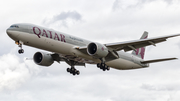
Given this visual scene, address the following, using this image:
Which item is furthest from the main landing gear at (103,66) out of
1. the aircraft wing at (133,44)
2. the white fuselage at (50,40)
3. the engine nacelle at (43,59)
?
the engine nacelle at (43,59)

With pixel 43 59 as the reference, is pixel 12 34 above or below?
above

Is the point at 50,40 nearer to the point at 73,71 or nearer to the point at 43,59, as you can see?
the point at 43,59

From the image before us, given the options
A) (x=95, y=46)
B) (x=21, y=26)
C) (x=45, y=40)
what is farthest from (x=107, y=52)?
(x=21, y=26)

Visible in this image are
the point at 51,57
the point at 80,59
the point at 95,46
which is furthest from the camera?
the point at 51,57

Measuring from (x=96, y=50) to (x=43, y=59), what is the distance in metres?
8.81

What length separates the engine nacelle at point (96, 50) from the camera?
1544 inches

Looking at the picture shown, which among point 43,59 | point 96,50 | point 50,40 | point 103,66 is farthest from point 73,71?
point 50,40

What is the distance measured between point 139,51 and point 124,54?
5068 millimetres

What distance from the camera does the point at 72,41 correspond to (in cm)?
3984

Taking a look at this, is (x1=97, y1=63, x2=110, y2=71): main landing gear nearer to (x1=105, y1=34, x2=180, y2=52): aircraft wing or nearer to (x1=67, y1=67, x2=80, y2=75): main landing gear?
(x1=105, y1=34, x2=180, y2=52): aircraft wing

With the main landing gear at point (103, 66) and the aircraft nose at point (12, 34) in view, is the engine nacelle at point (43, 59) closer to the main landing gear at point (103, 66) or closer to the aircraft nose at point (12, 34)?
the main landing gear at point (103, 66)

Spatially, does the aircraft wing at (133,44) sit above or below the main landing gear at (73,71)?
above

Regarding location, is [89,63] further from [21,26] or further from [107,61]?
[21,26]

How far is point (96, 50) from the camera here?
39.2m
